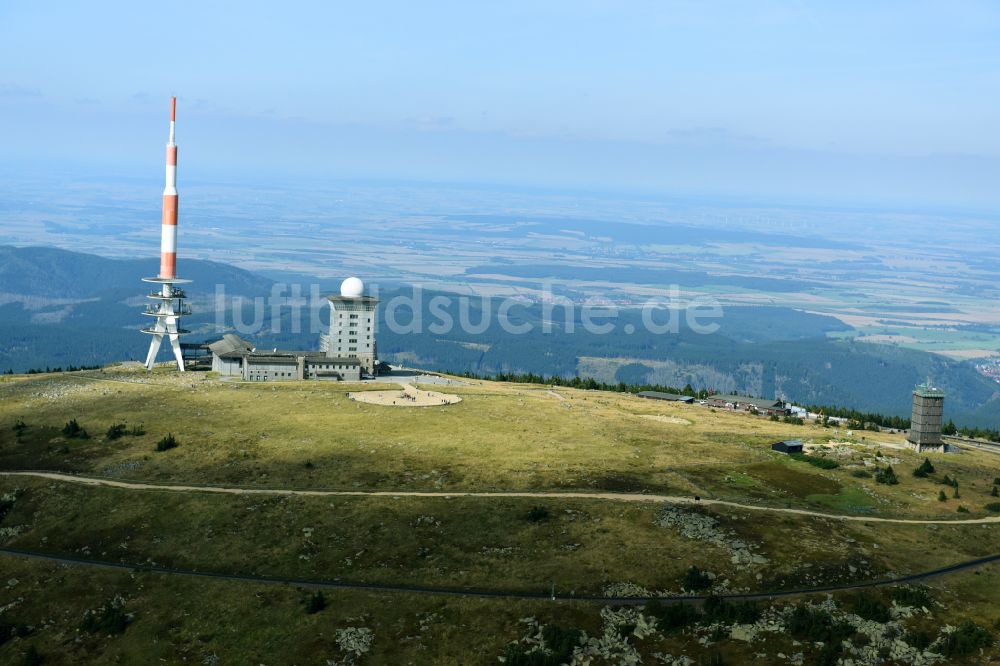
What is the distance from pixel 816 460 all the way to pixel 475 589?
4812 centimetres

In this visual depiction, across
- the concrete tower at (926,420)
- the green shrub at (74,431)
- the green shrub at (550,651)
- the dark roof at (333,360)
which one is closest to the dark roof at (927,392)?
the concrete tower at (926,420)

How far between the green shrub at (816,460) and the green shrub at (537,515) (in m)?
35.4

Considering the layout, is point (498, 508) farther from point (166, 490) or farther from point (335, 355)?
point (335, 355)

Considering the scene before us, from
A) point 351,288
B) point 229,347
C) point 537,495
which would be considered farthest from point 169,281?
point 537,495

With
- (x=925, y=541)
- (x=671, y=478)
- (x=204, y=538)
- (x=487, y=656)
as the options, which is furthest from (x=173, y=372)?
(x=925, y=541)

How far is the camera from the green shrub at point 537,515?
84.9m

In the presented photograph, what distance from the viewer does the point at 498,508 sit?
3440 inches

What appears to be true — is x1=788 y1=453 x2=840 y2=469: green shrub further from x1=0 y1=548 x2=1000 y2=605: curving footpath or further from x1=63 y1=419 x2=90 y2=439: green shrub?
x1=63 y1=419 x2=90 y2=439: green shrub

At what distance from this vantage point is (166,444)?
10444cm

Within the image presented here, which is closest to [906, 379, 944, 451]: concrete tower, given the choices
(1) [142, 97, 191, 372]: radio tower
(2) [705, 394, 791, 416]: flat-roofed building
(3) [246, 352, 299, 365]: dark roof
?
(2) [705, 394, 791, 416]: flat-roofed building

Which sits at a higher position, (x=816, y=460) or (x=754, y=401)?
(x=816, y=460)

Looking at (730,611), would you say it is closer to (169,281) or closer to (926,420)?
(926,420)

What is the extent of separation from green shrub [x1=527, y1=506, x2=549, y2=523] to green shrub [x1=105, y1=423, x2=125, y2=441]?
159 ft

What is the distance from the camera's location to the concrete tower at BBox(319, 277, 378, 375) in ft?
497
